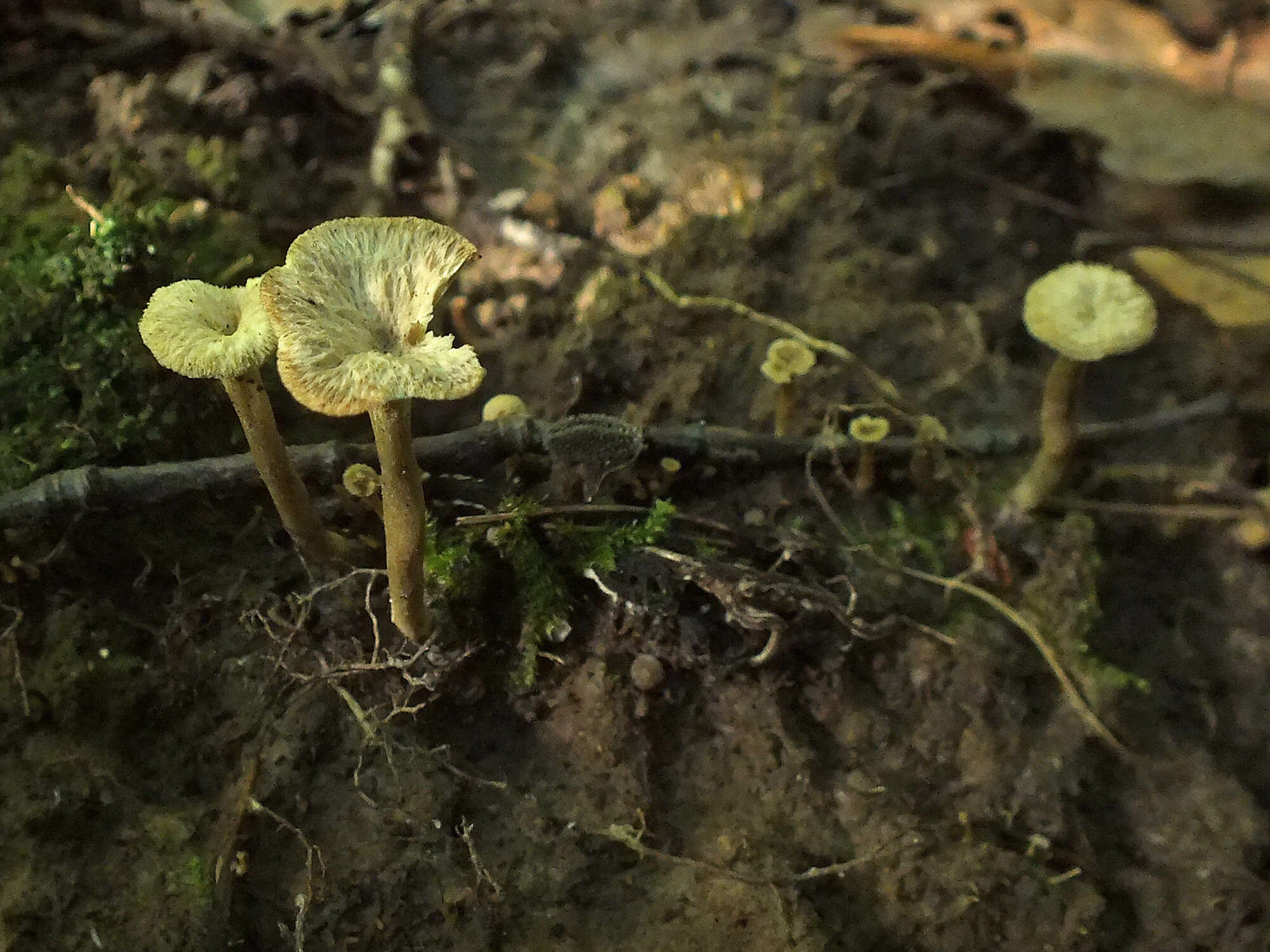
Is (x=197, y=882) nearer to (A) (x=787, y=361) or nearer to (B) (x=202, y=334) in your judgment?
(B) (x=202, y=334)

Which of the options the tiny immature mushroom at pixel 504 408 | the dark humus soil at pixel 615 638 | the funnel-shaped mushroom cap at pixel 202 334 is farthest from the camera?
the tiny immature mushroom at pixel 504 408

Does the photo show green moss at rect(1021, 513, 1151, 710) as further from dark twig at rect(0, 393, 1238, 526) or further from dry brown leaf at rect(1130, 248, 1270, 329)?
dry brown leaf at rect(1130, 248, 1270, 329)

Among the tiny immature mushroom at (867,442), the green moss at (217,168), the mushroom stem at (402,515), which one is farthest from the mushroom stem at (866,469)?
the green moss at (217,168)

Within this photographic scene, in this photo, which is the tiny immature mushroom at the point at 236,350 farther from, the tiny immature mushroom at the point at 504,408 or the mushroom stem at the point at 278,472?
the tiny immature mushroom at the point at 504,408

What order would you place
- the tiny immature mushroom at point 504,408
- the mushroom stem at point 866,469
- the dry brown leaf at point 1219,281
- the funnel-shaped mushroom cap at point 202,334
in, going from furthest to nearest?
the dry brown leaf at point 1219,281, the mushroom stem at point 866,469, the tiny immature mushroom at point 504,408, the funnel-shaped mushroom cap at point 202,334

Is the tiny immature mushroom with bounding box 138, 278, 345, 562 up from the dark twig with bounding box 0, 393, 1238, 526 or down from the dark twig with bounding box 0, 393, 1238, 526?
up

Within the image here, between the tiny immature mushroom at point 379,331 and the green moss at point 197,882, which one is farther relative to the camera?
the green moss at point 197,882

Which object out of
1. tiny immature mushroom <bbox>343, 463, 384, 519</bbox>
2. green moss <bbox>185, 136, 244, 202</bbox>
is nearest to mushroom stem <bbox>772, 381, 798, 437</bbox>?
tiny immature mushroom <bbox>343, 463, 384, 519</bbox>
